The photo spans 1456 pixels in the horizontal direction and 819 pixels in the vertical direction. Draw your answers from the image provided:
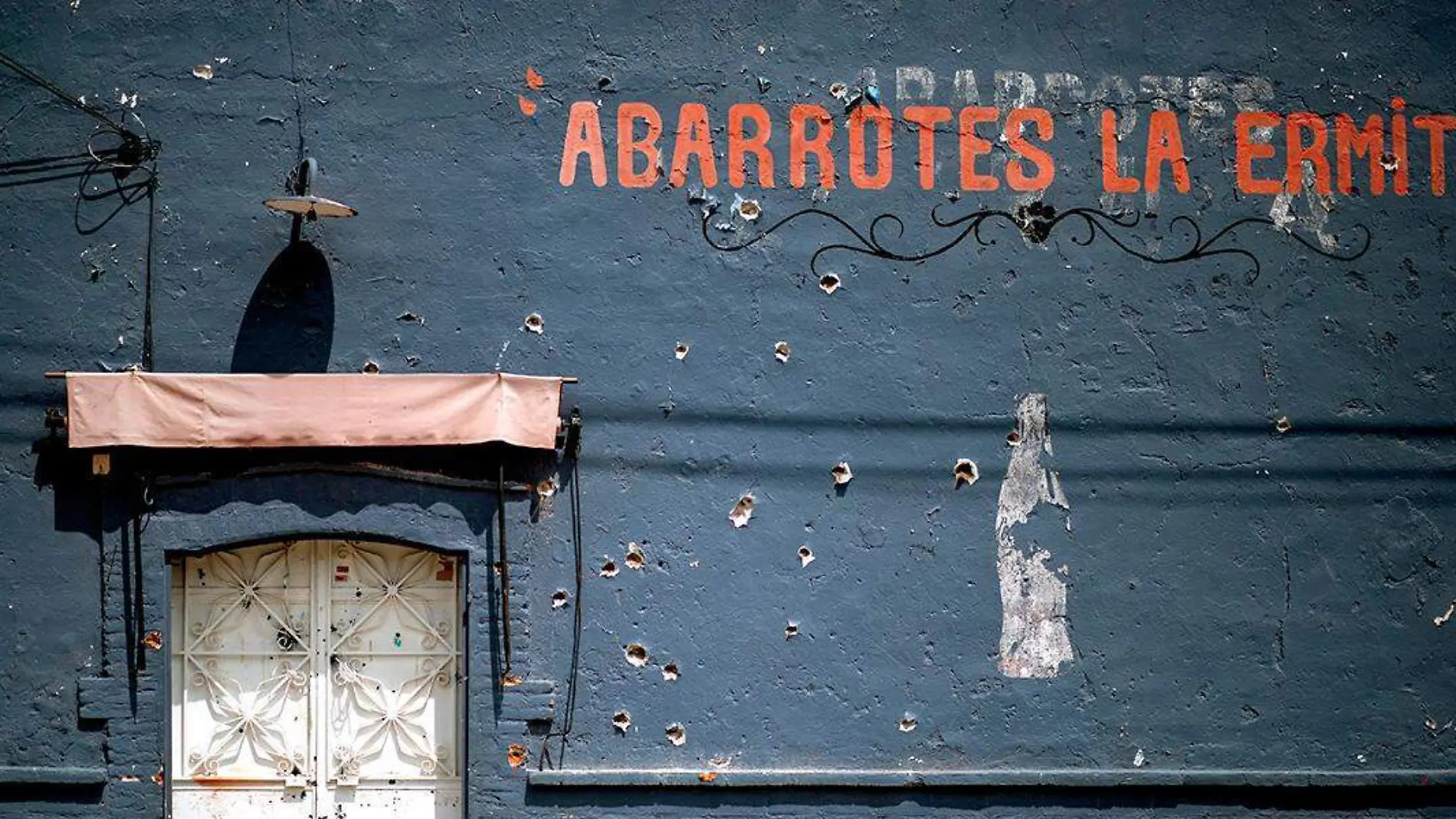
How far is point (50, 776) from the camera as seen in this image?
287 inches

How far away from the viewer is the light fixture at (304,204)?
705cm

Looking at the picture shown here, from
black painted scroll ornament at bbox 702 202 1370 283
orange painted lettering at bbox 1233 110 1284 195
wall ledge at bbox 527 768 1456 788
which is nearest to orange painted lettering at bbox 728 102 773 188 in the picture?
black painted scroll ornament at bbox 702 202 1370 283

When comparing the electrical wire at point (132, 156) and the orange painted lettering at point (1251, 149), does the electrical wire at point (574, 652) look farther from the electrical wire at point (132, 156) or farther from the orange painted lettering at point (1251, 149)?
the orange painted lettering at point (1251, 149)

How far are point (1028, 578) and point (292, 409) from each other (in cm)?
358

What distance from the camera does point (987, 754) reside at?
7.59 metres

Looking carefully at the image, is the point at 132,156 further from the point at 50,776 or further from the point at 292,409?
the point at 50,776

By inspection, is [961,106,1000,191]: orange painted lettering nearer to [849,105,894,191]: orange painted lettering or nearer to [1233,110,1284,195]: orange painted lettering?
[849,105,894,191]: orange painted lettering

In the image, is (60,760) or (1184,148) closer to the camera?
(60,760)

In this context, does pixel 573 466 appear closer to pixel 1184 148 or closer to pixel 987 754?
pixel 987 754

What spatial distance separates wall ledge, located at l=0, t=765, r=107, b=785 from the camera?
287 inches

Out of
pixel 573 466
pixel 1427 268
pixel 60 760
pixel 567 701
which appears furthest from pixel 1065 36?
pixel 60 760

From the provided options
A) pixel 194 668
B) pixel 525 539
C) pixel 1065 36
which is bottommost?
pixel 194 668

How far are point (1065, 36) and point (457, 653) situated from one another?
4.23 meters

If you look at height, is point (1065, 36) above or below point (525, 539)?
above
